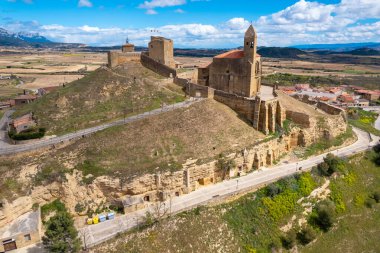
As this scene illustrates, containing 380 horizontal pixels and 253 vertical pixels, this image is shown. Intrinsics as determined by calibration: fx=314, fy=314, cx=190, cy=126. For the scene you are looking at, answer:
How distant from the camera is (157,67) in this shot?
2746 inches

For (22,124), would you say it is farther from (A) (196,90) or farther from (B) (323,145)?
(B) (323,145)

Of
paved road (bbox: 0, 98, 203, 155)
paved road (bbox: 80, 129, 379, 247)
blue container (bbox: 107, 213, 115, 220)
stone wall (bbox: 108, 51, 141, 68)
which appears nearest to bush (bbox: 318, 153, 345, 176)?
paved road (bbox: 80, 129, 379, 247)

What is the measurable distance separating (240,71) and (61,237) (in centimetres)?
4185

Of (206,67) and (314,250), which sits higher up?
(206,67)

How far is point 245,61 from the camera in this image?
58312mm

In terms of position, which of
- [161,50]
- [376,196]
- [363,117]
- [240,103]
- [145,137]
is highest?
[161,50]

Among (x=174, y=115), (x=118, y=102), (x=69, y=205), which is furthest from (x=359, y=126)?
(x=69, y=205)

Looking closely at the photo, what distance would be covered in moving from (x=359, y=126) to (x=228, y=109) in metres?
39.3

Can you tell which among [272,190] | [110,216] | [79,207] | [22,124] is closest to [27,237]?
[79,207]

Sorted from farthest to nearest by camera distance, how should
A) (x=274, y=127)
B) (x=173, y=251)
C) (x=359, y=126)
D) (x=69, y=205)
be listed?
(x=359, y=126) < (x=274, y=127) < (x=69, y=205) < (x=173, y=251)

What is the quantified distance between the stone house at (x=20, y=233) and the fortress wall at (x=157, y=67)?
4007cm

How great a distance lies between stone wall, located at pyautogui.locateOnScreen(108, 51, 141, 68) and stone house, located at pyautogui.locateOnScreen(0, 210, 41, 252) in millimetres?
43641

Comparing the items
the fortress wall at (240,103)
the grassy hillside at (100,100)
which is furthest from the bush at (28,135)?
the fortress wall at (240,103)

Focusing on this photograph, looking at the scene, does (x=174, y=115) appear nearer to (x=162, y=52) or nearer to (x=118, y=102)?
(x=118, y=102)
